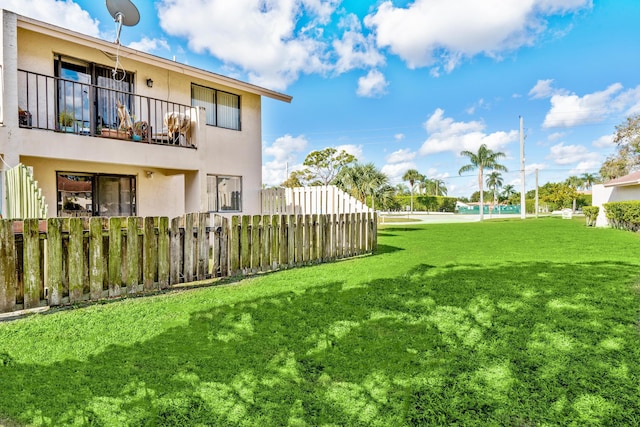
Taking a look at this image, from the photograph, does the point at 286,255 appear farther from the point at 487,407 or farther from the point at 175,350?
the point at 487,407

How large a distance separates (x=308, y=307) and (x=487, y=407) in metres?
2.86

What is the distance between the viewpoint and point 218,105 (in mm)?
14055

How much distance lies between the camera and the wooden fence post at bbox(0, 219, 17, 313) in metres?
4.93

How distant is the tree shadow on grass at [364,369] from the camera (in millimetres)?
2686

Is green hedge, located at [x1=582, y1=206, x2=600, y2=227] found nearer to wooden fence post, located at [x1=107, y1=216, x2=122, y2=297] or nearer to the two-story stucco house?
the two-story stucco house

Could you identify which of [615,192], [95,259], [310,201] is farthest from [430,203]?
[95,259]

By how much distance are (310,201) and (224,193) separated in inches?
134

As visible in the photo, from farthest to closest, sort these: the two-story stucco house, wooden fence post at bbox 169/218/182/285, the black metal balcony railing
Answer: the black metal balcony railing < the two-story stucco house < wooden fence post at bbox 169/218/182/285

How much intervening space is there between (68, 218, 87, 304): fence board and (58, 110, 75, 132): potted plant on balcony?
18.0 ft

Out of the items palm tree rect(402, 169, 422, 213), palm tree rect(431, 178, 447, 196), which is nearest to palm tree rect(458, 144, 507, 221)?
palm tree rect(402, 169, 422, 213)

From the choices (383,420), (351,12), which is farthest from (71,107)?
(351,12)

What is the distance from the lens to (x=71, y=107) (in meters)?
10.5

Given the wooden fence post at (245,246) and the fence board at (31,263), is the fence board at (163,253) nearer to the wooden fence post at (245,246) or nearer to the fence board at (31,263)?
the wooden fence post at (245,246)

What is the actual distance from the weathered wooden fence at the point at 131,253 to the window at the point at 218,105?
701 cm
